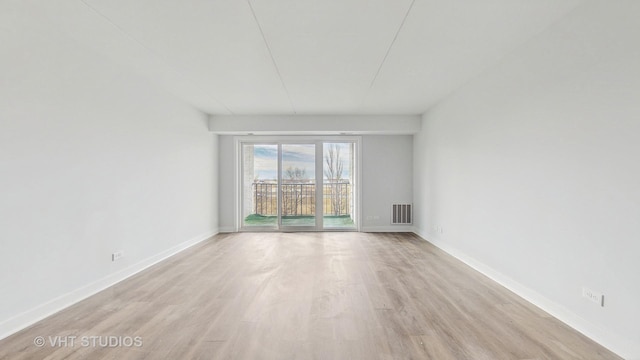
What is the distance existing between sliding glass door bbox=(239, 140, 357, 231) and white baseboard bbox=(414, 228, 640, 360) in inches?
128

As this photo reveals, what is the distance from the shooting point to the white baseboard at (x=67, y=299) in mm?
2078

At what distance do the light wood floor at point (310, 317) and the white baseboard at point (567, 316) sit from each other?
7 centimetres

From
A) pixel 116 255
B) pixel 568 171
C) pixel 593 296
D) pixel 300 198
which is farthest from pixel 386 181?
pixel 116 255

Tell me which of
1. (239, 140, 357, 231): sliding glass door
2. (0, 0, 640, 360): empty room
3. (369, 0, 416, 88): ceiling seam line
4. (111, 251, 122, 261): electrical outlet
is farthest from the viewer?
(239, 140, 357, 231): sliding glass door

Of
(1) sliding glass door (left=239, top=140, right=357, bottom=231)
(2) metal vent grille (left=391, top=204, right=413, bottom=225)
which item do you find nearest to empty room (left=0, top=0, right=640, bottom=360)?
(2) metal vent grille (left=391, top=204, right=413, bottom=225)

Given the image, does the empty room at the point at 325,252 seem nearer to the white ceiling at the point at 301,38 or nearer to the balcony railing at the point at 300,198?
the white ceiling at the point at 301,38

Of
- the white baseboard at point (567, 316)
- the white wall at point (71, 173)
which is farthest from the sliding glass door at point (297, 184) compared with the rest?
the white baseboard at point (567, 316)

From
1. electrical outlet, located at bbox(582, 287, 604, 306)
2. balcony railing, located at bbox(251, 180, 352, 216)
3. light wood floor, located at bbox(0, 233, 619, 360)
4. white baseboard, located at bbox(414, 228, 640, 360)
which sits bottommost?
light wood floor, located at bbox(0, 233, 619, 360)

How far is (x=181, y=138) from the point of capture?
179 inches

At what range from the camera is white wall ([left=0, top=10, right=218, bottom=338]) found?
2109mm

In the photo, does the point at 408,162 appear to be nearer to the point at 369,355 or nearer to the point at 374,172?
the point at 374,172

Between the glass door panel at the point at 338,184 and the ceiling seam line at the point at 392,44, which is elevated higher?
the ceiling seam line at the point at 392,44

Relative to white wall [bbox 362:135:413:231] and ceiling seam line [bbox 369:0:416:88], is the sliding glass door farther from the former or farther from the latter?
ceiling seam line [bbox 369:0:416:88]

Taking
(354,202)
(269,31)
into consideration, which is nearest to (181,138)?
(269,31)
